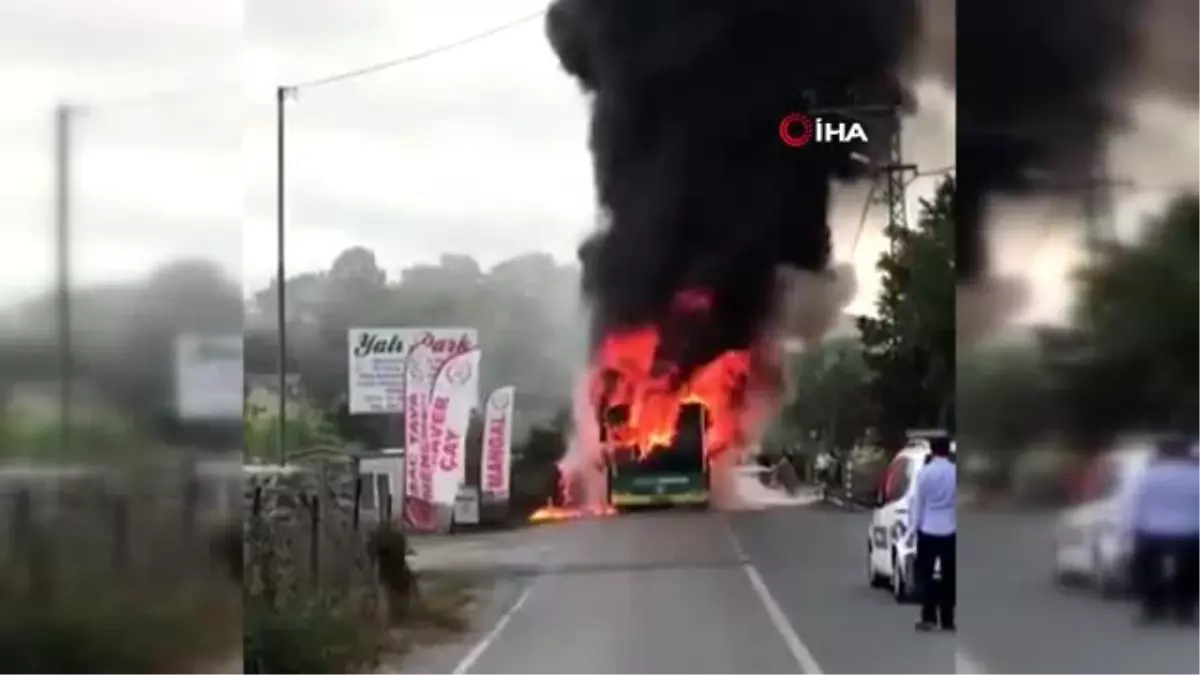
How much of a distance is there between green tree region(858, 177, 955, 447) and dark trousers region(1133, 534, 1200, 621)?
53cm

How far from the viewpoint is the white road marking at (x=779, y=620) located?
2.83m

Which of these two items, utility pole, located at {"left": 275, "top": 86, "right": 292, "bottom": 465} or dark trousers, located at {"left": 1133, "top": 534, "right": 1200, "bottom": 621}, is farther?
dark trousers, located at {"left": 1133, "top": 534, "right": 1200, "bottom": 621}

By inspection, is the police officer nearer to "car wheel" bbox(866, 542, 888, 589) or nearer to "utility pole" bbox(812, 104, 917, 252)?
"car wheel" bbox(866, 542, 888, 589)

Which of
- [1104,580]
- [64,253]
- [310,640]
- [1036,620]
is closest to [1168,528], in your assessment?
[1104,580]

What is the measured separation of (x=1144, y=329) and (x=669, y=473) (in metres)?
1.08

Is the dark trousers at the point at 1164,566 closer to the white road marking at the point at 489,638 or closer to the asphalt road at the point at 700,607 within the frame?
the asphalt road at the point at 700,607

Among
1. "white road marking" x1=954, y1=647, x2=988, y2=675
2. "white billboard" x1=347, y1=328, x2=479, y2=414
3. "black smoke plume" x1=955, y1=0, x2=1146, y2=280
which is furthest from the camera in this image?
"black smoke plume" x1=955, y1=0, x2=1146, y2=280

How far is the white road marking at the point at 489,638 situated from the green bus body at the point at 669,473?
26 centimetres

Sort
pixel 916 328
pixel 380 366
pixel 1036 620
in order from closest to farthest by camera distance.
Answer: pixel 380 366 < pixel 916 328 < pixel 1036 620

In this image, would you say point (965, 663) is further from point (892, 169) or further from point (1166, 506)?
point (892, 169)

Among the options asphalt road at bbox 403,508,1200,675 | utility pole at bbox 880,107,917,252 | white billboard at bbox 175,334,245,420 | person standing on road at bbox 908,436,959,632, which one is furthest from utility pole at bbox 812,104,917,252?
white billboard at bbox 175,334,245,420

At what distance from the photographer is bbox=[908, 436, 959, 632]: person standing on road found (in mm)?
2852

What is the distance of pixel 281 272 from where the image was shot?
9.19ft

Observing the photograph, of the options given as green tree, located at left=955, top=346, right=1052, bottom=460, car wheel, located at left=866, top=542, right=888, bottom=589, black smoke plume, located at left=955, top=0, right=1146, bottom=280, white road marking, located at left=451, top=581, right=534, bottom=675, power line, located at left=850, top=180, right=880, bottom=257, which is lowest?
white road marking, located at left=451, top=581, right=534, bottom=675
